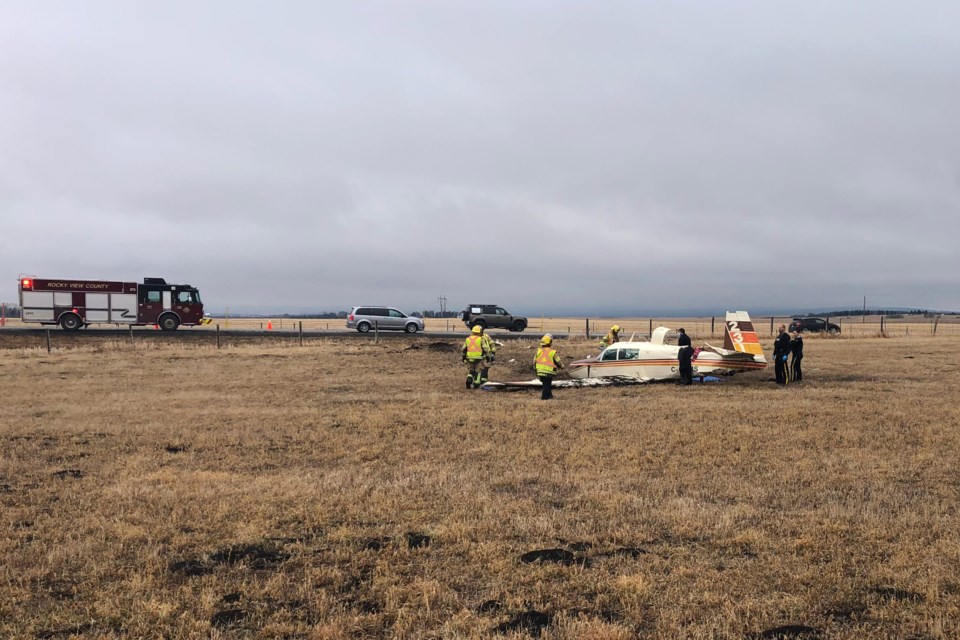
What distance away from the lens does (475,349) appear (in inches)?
738

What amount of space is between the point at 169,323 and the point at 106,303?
3719mm

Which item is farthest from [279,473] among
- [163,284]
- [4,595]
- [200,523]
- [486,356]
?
[163,284]

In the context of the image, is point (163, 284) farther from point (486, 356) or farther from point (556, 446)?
point (556, 446)

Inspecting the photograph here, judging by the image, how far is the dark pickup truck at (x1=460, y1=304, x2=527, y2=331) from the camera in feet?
166

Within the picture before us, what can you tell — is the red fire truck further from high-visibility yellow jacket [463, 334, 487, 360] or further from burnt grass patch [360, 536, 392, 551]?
burnt grass patch [360, 536, 392, 551]

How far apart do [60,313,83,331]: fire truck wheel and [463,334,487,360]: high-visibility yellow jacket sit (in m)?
31.1

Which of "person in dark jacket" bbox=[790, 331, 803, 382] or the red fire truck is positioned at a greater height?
the red fire truck

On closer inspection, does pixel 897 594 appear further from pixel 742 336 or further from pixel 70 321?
pixel 70 321

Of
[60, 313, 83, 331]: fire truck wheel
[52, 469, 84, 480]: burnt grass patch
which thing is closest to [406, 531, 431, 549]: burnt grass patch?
[52, 469, 84, 480]: burnt grass patch

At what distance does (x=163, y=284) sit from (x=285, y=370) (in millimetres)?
21413

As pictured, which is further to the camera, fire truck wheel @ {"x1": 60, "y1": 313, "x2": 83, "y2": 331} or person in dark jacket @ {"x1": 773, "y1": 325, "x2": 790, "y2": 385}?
fire truck wheel @ {"x1": 60, "y1": 313, "x2": 83, "y2": 331}

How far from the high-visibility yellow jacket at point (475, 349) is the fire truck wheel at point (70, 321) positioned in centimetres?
3113

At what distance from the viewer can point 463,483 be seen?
8.76m

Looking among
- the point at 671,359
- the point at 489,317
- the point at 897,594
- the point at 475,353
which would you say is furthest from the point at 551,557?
the point at 489,317
